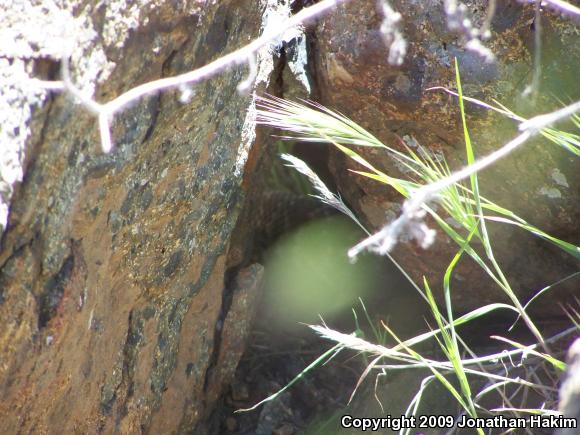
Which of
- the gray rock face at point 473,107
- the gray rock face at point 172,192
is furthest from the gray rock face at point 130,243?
the gray rock face at point 473,107

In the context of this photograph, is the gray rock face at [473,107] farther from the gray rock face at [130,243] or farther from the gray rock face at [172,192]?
the gray rock face at [130,243]

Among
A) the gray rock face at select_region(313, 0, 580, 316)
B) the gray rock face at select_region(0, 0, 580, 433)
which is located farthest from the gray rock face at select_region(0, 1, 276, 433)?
the gray rock face at select_region(313, 0, 580, 316)

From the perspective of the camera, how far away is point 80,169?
1.22m

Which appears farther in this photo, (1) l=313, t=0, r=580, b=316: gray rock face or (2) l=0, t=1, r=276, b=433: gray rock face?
(1) l=313, t=0, r=580, b=316: gray rock face

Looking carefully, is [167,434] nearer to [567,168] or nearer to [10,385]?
[10,385]

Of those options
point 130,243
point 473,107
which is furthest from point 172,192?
point 473,107

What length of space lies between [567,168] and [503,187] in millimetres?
150

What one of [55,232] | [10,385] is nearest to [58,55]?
[55,232]

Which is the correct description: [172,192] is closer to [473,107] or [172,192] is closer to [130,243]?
[130,243]

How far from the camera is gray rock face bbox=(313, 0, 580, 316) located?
5.20 ft

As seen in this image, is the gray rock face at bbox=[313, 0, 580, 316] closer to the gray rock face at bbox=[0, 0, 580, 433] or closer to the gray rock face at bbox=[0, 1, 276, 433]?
the gray rock face at bbox=[0, 0, 580, 433]

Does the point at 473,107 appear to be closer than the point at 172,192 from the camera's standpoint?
No

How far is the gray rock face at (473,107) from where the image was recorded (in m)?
1.58

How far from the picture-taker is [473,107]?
1.65 metres
